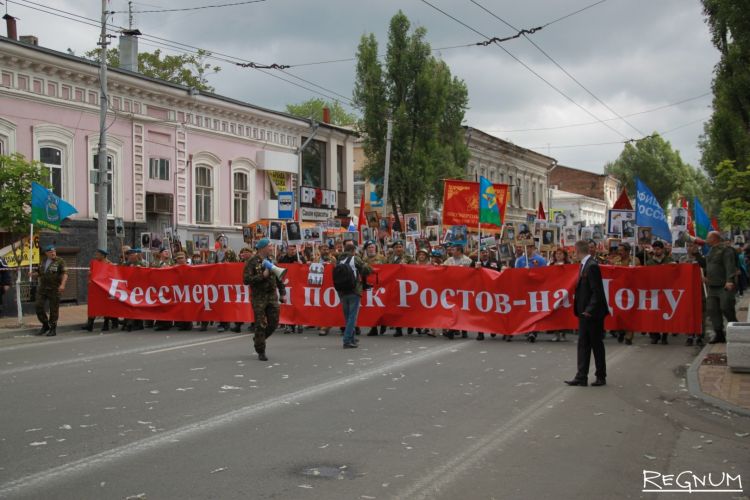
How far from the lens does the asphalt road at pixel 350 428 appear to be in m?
5.68

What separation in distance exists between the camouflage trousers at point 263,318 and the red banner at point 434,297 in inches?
165

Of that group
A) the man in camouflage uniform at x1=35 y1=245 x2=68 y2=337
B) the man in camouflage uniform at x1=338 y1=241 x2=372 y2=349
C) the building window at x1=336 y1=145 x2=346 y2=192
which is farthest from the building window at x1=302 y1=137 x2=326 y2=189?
the man in camouflage uniform at x1=338 y1=241 x2=372 y2=349

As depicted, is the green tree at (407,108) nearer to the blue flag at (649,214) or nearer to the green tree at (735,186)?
the blue flag at (649,214)

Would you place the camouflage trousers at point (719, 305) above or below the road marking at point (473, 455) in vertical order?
above

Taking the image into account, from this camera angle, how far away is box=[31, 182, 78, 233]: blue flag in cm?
1797

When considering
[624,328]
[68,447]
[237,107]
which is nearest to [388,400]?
[68,447]

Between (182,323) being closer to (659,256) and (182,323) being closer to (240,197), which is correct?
(659,256)

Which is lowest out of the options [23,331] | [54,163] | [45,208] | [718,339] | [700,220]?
[718,339]

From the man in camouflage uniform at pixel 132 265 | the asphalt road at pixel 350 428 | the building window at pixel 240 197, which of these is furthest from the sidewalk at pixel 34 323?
the building window at pixel 240 197

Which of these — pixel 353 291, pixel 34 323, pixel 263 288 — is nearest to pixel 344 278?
pixel 353 291

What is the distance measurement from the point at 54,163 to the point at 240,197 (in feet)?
31.5

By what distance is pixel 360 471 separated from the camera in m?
5.97

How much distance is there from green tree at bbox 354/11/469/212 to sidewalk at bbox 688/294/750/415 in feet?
87.4

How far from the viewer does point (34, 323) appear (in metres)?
19.0
